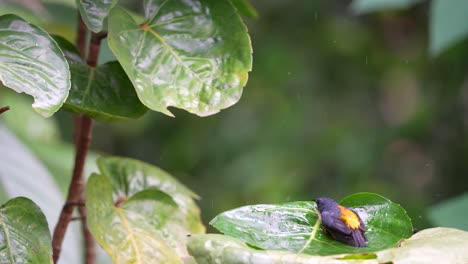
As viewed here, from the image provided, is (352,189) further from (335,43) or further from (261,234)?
(261,234)

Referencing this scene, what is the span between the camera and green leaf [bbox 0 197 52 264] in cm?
70

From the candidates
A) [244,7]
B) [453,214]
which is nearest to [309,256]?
[244,7]

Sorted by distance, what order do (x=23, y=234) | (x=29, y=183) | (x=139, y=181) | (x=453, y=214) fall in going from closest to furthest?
1. (x=23, y=234)
2. (x=139, y=181)
3. (x=453, y=214)
4. (x=29, y=183)

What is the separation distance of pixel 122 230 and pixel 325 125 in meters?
2.37

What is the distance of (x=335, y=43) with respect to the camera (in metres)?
3.25

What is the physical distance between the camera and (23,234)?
28.3 inches

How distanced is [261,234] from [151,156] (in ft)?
9.82

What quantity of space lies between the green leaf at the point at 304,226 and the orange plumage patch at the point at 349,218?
0.02 metres

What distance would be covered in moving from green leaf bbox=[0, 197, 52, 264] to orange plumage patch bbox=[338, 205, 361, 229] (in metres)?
0.29

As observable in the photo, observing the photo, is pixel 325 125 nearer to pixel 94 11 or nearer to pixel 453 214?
pixel 453 214

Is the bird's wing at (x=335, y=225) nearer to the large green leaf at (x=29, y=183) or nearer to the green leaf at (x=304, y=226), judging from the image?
the green leaf at (x=304, y=226)

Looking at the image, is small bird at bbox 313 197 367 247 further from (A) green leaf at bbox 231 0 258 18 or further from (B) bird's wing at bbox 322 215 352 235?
(A) green leaf at bbox 231 0 258 18

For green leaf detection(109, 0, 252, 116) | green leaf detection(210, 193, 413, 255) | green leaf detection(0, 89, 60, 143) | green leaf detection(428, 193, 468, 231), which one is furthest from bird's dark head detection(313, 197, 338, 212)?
green leaf detection(0, 89, 60, 143)

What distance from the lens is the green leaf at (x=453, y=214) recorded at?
1.23 meters
